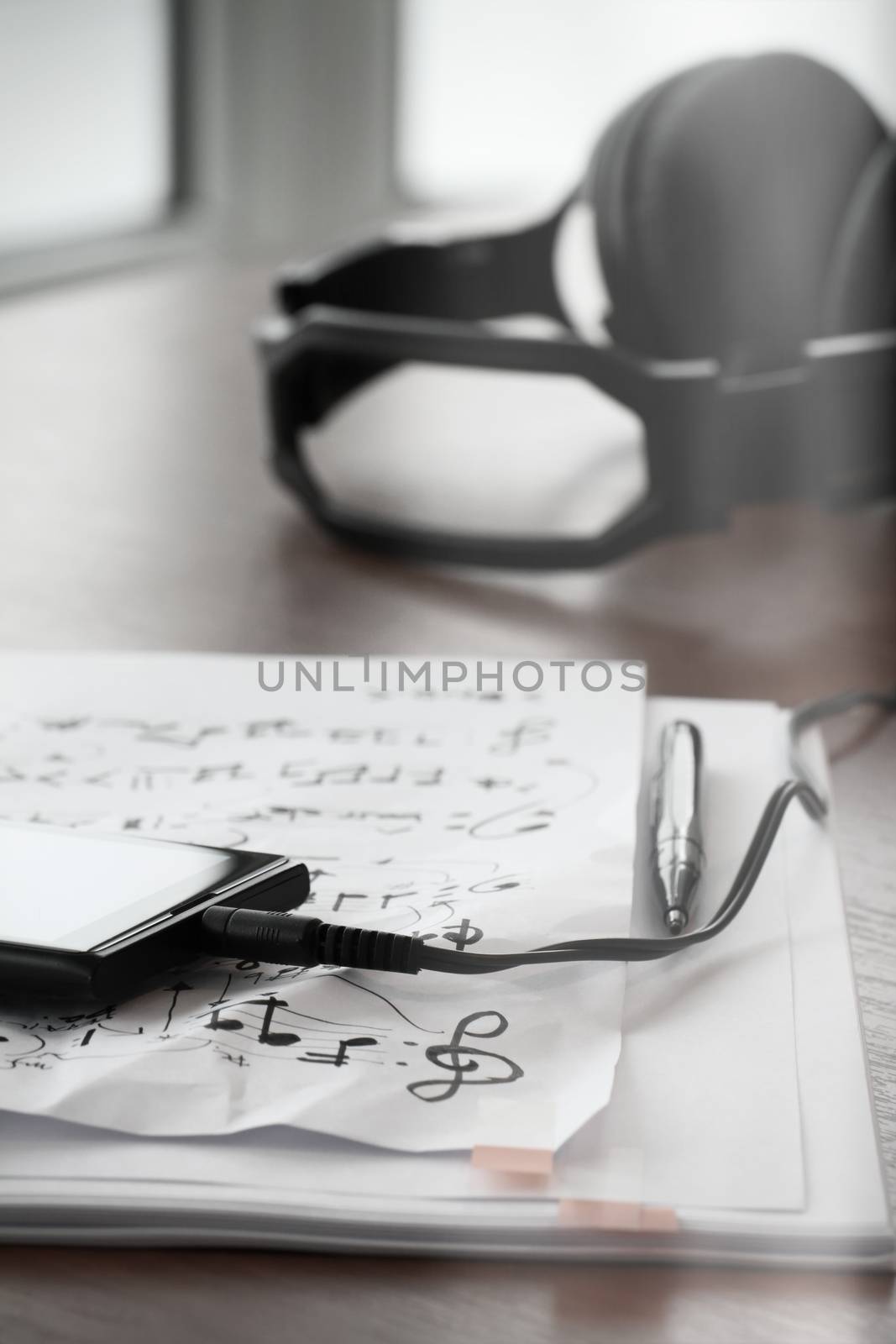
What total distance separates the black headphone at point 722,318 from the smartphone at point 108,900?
12.9 inches

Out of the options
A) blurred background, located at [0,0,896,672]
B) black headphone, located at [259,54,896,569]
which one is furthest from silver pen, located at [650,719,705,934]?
black headphone, located at [259,54,896,569]

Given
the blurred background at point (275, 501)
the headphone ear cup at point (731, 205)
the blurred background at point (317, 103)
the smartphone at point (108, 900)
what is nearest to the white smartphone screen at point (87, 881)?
the smartphone at point (108, 900)

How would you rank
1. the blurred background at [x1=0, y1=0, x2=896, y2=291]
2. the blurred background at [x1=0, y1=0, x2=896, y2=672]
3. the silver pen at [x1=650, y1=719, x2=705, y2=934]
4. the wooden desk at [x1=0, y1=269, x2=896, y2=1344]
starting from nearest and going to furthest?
the wooden desk at [x1=0, y1=269, x2=896, y2=1344]
the silver pen at [x1=650, y1=719, x2=705, y2=934]
the blurred background at [x1=0, y1=0, x2=896, y2=672]
the blurred background at [x1=0, y1=0, x2=896, y2=291]

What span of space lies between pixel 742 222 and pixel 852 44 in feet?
6.98

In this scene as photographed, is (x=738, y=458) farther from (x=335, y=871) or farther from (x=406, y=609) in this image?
(x=335, y=871)

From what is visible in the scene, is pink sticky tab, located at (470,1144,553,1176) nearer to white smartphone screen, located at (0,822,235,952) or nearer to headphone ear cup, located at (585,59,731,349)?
white smartphone screen, located at (0,822,235,952)

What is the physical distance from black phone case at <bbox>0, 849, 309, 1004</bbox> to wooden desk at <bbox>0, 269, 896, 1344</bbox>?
0.05m

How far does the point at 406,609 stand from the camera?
1.89 ft

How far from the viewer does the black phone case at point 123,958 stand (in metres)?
0.24

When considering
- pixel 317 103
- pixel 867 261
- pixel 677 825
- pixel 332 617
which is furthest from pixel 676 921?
pixel 317 103

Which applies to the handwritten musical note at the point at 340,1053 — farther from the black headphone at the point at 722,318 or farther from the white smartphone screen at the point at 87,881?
the black headphone at the point at 722,318

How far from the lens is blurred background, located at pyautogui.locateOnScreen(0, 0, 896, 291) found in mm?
2301

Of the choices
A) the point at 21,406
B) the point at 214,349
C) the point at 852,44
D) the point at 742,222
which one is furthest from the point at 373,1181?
the point at 852,44

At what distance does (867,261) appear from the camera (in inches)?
24.2
